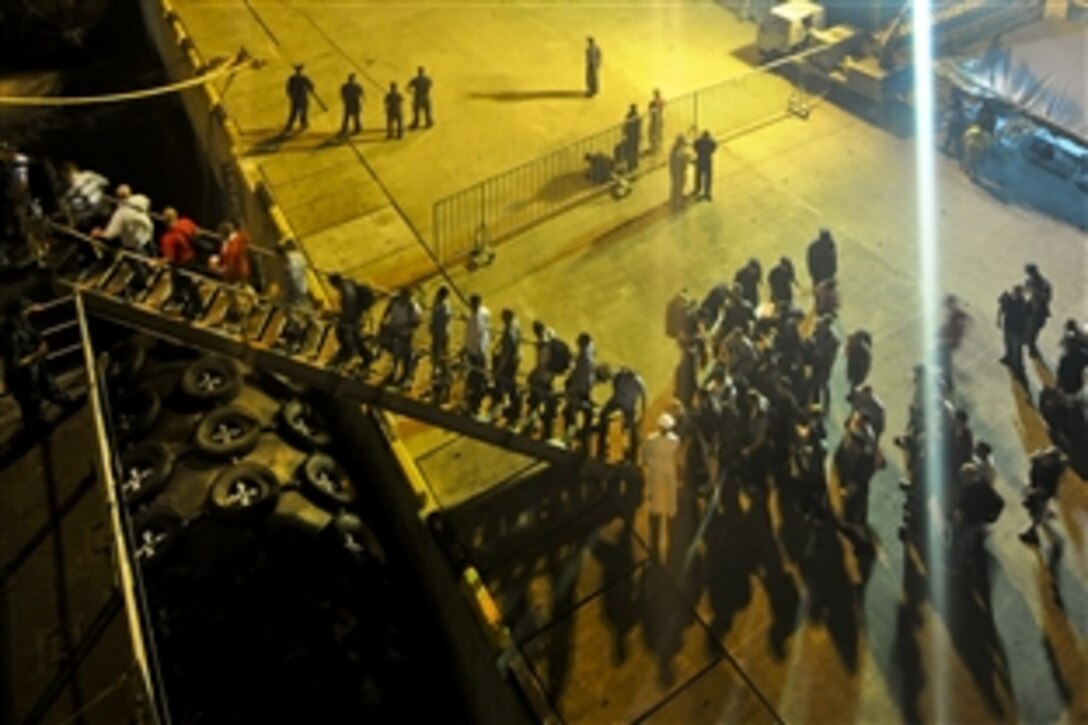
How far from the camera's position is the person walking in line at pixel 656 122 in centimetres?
2159

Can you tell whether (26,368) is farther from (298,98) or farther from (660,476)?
(660,476)

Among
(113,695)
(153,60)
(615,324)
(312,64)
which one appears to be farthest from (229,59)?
(113,695)

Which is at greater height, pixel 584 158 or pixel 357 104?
pixel 357 104

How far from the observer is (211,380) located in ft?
58.6

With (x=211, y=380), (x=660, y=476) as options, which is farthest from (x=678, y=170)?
(x=211, y=380)

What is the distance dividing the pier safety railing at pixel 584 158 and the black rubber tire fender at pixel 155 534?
6.61 meters

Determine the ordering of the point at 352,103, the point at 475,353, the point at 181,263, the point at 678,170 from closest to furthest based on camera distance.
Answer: the point at 475,353
the point at 181,263
the point at 678,170
the point at 352,103

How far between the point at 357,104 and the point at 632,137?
5.82m

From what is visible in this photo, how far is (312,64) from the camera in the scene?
2573 centimetres

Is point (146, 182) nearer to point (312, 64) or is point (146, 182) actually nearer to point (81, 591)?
point (312, 64)

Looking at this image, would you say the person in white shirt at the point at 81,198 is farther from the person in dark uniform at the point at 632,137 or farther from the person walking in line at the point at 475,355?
the person in dark uniform at the point at 632,137

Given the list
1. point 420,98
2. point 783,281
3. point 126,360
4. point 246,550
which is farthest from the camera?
point 420,98

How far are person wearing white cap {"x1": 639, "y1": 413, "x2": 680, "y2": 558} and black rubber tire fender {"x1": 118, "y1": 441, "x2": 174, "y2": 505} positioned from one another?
7320 millimetres

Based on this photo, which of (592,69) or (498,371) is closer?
(498,371)
